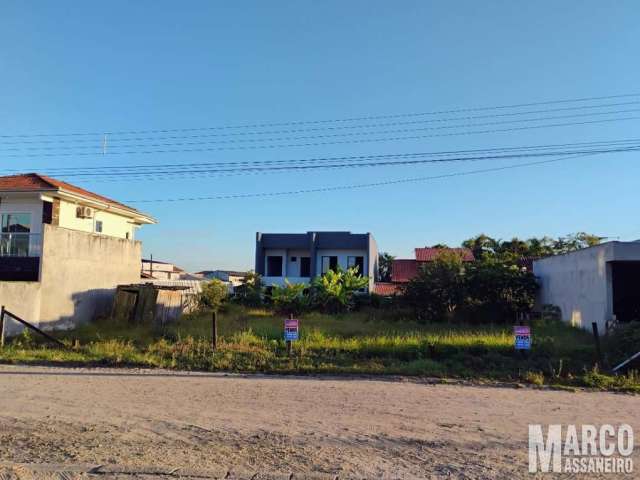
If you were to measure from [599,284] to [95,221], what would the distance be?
2385 cm

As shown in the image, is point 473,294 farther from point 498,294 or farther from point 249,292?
point 249,292

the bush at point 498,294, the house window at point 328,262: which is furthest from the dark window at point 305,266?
the bush at point 498,294

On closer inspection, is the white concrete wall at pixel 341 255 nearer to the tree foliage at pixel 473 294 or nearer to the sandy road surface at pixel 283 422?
the tree foliage at pixel 473 294

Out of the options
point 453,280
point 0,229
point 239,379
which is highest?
point 0,229

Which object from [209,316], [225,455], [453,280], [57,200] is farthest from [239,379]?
[57,200]

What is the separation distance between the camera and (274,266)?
39.8m

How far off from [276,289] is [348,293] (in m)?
3.88

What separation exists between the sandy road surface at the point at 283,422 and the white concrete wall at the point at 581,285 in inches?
339

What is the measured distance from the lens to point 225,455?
5703 millimetres

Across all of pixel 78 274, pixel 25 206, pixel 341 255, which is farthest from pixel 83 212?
pixel 341 255

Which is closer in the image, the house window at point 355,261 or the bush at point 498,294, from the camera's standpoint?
the bush at point 498,294

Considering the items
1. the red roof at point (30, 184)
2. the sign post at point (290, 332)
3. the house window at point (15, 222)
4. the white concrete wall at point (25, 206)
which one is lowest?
the sign post at point (290, 332)

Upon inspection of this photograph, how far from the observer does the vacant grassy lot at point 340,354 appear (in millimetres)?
11453

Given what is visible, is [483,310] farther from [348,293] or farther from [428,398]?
[428,398]
